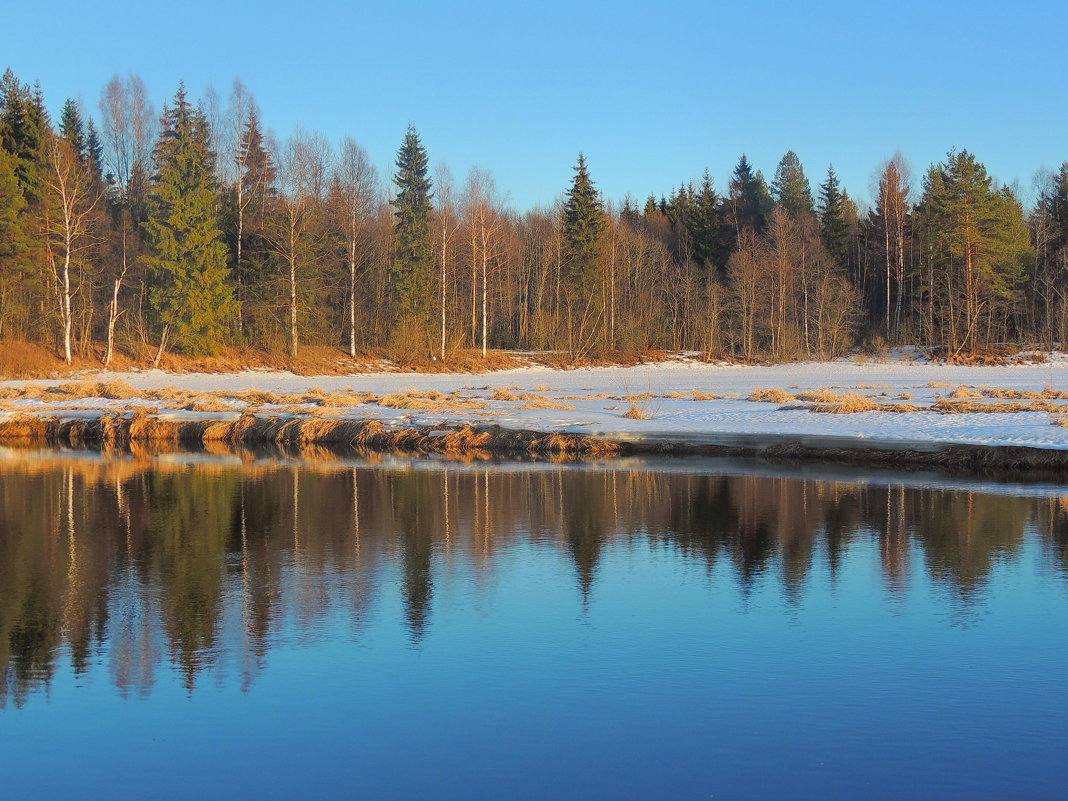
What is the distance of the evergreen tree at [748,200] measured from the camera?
264 feet

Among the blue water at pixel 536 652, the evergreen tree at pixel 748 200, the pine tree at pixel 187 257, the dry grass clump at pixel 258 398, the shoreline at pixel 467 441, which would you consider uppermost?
the evergreen tree at pixel 748 200

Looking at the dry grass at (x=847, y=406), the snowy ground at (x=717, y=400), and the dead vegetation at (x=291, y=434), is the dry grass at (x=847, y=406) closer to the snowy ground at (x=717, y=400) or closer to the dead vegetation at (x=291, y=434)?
the snowy ground at (x=717, y=400)

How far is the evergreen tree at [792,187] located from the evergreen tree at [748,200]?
4.78 ft

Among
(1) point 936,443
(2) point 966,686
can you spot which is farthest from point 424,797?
(1) point 936,443

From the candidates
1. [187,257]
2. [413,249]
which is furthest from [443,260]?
[187,257]

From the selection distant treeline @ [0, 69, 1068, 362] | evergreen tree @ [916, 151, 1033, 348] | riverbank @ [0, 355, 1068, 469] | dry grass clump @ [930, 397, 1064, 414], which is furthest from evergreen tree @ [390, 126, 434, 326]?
dry grass clump @ [930, 397, 1064, 414]

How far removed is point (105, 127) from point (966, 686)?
7126cm

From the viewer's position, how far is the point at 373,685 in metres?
7.43

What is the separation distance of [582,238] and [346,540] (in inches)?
2179

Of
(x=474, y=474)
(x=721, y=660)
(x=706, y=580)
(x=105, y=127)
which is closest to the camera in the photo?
(x=721, y=660)

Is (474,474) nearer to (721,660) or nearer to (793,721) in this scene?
(721,660)

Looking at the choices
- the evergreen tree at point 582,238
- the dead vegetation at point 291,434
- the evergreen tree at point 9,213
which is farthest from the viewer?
the evergreen tree at point 582,238

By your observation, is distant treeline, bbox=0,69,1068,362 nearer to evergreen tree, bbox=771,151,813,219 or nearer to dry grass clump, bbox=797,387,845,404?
evergreen tree, bbox=771,151,813,219

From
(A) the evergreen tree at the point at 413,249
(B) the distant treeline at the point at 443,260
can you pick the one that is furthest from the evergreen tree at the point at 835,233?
(A) the evergreen tree at the point at 413,249
